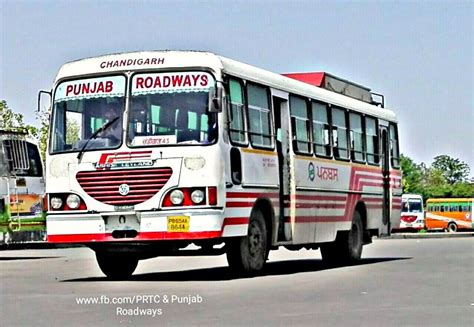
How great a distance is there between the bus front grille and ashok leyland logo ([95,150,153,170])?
0.07 metres

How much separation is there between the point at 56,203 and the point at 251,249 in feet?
9.98

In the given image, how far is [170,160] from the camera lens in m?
16.9

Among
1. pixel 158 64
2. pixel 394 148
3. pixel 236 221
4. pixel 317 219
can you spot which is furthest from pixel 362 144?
Answer: pixel 158 64

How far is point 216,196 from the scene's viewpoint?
16891 millimetres

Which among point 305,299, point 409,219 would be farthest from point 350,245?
point 409,219

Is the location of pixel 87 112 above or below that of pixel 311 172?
above

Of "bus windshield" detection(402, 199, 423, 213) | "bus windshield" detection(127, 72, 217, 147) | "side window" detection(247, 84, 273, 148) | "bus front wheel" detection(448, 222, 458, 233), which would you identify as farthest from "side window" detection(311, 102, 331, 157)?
"bus front wheel" detection(448, 222, 458, 233)

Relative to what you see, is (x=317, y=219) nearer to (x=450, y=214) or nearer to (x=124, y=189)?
(x=124, y=189)

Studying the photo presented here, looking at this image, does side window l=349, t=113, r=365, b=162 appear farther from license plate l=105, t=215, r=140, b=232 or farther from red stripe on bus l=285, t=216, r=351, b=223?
license plate l=105, t=215, r=140, b=232

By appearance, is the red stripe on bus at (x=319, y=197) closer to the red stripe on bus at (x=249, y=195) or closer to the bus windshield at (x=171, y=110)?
the red stripe on bus at (x=249, y=195)

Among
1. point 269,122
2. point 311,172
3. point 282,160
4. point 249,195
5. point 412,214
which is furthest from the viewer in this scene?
point 412,214

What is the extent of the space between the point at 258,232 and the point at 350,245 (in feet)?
16.9

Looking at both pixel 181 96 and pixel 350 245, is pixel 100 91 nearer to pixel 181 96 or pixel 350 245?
pixel 181 96

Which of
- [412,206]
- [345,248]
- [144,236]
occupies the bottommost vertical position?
[345,248]
